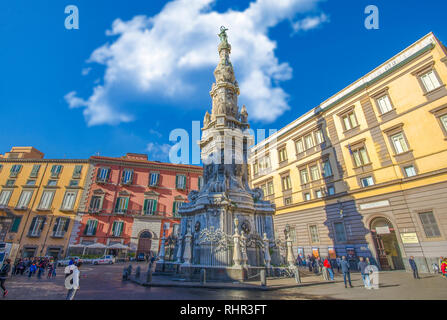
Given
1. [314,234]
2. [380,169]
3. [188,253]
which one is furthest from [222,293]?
[314,234]

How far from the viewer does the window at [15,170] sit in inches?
1262

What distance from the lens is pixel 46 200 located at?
30328 millimetres

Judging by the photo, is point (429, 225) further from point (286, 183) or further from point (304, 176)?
point (286, 183)

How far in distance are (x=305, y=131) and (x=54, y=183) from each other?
3651 cm

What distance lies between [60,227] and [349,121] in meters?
37.7

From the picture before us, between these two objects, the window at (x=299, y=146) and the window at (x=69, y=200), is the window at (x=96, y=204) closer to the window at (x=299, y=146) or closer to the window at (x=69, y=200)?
the window at (x=69, y=200)

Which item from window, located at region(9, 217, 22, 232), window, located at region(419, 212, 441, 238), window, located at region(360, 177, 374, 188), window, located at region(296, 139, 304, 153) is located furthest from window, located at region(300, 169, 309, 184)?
→ window, located at region(9, 217, 22, 232)

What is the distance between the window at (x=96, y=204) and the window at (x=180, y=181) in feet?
37.3

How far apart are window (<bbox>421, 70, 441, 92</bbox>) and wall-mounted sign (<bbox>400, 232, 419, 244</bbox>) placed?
1085cm

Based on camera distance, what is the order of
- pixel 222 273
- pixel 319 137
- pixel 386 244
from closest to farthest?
pixel 222 273
pixel 386 244
pixel 319 137

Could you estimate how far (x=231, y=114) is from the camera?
1667 centimetres

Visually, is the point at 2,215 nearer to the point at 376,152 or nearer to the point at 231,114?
the point at 231,114

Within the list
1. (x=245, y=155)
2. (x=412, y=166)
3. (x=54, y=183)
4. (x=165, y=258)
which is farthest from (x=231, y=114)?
(x=54, y=183)

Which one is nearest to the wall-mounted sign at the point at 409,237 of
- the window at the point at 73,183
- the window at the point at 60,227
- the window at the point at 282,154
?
the window at the point at 282,154
